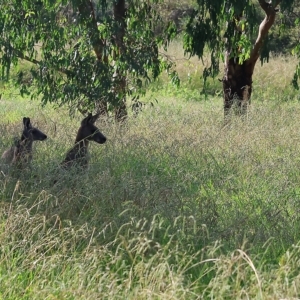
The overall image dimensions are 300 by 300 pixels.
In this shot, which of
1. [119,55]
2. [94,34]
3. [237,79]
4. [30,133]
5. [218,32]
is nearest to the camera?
[30,133]

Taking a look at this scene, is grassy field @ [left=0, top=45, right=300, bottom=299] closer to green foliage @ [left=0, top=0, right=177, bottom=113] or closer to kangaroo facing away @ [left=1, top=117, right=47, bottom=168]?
kangaroo facing away @ [left=1, top=117, right=47, bottom=168]

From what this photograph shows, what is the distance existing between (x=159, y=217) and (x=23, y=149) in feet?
9.83

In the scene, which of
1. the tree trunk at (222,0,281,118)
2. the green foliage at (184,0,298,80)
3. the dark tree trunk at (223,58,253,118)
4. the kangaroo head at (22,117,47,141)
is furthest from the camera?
the dark tree trunk at (223,58,253,118)

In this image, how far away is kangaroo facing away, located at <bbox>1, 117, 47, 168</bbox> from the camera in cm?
707

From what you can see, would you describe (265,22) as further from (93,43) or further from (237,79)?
(93,43)

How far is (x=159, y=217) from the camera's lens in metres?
5.32

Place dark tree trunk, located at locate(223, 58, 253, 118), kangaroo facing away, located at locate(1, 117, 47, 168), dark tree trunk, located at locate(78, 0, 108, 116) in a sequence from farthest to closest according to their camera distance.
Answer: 1. dark tree trunk, located at locate(223, 58, 253, 118)
2. dark tree trunk, located at locate(78, 0, 108, 116)
3. kangaroo facing away, located at locate(1, 117, 47, 168)

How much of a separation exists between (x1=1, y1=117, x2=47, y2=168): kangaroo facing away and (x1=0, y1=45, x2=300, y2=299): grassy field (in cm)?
14

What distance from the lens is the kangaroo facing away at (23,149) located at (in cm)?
707

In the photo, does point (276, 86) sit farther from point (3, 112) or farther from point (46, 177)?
point (46, 177)

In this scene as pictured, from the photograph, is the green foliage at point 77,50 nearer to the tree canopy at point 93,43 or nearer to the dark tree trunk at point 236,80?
the tree canopy at point 93,43

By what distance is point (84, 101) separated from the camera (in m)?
11.4

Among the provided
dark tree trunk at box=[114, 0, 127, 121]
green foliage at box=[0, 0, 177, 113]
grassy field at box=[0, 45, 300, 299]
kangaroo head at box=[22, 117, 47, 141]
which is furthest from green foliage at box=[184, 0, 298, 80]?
kangaroo head at box=[22, 117, 47, 141]

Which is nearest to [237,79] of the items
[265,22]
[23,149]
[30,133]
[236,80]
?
[236,80]
